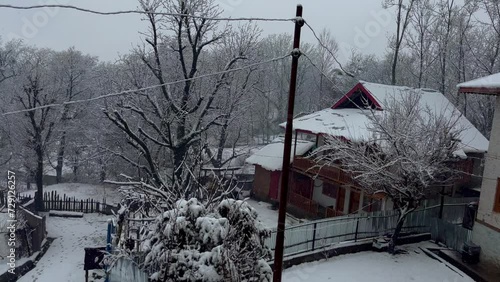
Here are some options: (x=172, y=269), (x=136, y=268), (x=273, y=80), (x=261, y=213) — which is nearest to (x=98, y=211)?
(x=261, y=213)

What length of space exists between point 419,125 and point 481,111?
49.0 ft

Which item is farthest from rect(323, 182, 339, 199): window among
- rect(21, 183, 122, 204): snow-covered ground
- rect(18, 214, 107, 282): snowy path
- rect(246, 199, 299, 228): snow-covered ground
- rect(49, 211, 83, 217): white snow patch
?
rect(49, 211, 83, 217): white snow patch

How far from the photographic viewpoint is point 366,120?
18.9 m

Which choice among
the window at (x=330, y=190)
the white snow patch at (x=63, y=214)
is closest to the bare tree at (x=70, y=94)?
the white snow patch at (x=63, y=214)

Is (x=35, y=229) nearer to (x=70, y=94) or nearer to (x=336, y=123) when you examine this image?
(x=336, y=123)

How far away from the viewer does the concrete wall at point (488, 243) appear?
41.3ft

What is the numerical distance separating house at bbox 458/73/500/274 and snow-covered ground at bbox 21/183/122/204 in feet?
69.8

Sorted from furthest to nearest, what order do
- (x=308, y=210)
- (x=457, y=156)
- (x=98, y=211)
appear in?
(x=98, y=211) < (x=308, y=210) < (x=457, y=156)

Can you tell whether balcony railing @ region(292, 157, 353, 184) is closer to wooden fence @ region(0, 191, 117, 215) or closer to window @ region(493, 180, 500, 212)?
window @ region(493, 180, 500, 212)

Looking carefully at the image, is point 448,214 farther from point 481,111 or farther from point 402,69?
point 402,69

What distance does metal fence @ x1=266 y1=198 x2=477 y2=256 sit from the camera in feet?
41.9

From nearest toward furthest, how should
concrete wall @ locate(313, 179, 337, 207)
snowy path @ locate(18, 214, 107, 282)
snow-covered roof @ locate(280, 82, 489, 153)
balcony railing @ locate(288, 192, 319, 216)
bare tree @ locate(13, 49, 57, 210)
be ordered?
1. snowy path @ locate(18, 214, 107, 282)
2. snow-covered roof @ locate(280, 82, 489, 153)
3. balcony railing @ locate(288, 192, 319, 216)
4. concrete wall @ locate(313, 179, 337, 207)
5. bare tree @ locate(13, 49, 57, 210)

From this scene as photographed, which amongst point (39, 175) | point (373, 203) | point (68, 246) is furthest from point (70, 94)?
point (373, 203)

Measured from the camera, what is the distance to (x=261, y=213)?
835 inches
